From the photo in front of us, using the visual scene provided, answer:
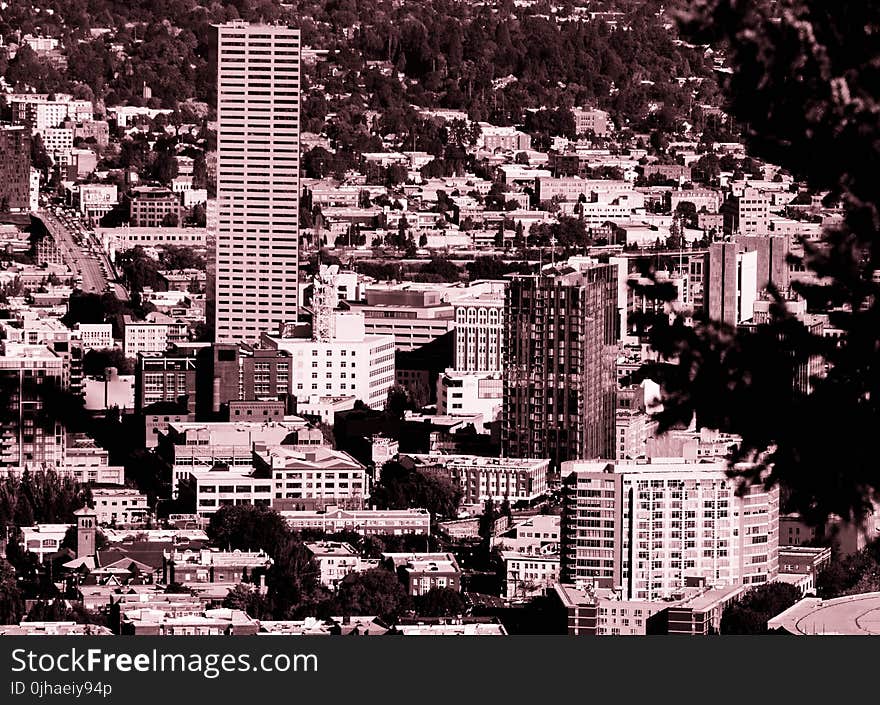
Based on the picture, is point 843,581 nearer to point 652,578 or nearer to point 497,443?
point 652,578

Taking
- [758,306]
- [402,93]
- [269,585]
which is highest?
[402,93]

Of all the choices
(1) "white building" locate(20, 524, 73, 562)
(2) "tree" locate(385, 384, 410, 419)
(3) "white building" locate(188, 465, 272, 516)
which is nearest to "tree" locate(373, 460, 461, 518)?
(3) "white building" locate(188, 465, 272, 516)

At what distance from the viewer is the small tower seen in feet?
39.7

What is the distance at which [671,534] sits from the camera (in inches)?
467

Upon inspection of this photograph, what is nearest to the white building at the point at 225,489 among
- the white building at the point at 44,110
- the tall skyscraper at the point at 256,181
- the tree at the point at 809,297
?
the tall skyscraper at the point at 256,181

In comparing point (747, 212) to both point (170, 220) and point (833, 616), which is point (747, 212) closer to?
point (170, 220)

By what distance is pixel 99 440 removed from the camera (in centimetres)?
1493

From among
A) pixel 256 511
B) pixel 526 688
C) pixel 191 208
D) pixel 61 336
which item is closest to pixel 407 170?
pixel 191 208

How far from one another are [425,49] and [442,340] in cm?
1390

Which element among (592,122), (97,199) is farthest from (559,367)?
(592,122)

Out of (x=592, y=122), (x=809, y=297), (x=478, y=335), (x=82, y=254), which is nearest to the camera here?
(x=809, y=297)

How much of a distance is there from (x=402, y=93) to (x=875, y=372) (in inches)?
1115

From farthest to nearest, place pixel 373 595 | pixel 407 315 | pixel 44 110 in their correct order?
pixel 44 110 < pixel 407 315 < pixel 373 595

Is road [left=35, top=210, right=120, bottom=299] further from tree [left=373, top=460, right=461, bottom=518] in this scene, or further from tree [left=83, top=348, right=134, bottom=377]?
tree [left=373, top=460, right=461, bottom=518]
